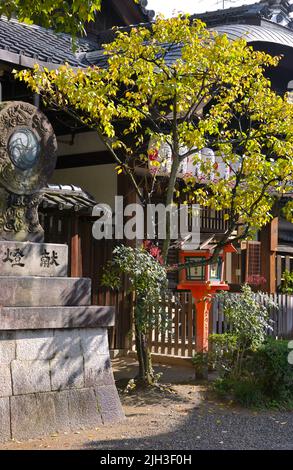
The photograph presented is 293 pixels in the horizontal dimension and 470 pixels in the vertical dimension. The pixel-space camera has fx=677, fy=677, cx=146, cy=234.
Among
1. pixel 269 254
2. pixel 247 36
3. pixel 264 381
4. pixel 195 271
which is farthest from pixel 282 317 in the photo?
pixel 247 36

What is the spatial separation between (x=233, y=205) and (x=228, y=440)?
3772 millimetres

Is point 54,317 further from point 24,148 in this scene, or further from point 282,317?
point 282,317

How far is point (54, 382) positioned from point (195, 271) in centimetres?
391

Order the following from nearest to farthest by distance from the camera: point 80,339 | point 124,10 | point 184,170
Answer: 1. point 80,339
2. point 184,170
3. point 124,10

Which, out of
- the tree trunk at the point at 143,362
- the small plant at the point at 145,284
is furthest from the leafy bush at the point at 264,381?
the small plant at the point at 145,284

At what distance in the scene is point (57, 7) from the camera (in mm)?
7418

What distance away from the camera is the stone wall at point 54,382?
21.0ft

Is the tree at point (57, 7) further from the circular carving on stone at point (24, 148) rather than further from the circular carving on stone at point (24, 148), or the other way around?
the circular carving on stone at point (24, 148)

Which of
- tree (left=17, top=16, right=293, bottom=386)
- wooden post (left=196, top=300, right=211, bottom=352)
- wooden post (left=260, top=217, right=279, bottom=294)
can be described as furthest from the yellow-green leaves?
wooden post (left=260, top=217, right=279, bottom=294)

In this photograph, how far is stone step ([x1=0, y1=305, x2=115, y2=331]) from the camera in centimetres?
651

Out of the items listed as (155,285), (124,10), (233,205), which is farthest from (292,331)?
(124,10)

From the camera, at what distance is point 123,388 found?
8945mm

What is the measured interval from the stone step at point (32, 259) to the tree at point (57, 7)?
2377 mm
